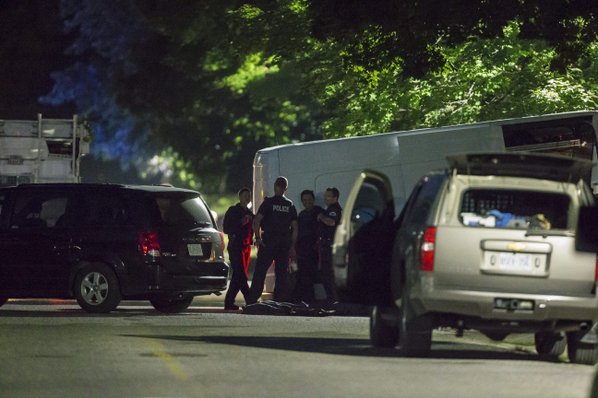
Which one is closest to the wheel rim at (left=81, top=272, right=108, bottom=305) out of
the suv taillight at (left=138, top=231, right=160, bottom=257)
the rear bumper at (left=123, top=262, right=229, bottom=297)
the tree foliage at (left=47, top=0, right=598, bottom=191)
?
the rear bumper at (left=123, top=262, right=229, bottom=297)

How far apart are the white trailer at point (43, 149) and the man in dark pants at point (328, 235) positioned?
1183 cm

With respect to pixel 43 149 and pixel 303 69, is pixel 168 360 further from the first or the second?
pixel 303 69

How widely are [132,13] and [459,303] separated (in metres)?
46.9

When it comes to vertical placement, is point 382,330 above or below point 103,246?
below

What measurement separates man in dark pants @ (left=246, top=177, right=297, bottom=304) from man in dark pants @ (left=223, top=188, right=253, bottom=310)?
0.92 feet

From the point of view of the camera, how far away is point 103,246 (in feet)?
78.5

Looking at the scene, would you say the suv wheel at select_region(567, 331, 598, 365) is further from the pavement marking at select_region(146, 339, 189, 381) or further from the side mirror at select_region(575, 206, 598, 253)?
the pavement marking at select_region(146, 339, 189, 381)

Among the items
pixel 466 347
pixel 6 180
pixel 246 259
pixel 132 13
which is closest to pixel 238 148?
pixel 132 13

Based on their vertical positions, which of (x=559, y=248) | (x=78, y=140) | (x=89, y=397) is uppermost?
(x=78, y=140)

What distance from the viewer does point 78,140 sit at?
36.9m

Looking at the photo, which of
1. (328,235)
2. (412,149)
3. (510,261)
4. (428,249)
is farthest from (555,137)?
(428,249)

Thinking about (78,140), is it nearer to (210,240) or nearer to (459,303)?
(210,240)

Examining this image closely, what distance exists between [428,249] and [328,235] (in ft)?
31.4

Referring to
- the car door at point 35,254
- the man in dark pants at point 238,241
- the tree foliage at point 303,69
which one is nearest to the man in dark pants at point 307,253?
the man in dark pants at point 238,241
